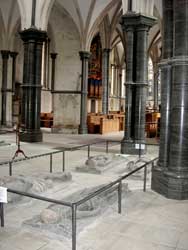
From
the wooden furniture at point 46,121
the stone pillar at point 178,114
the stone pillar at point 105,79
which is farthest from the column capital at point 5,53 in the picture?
the stone pillar at point 178,114

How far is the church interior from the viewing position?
440 cm

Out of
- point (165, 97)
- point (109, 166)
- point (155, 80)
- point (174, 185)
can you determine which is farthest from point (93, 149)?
point (155, 80)

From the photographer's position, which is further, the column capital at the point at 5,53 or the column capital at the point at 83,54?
the column capital at the point at 5,53

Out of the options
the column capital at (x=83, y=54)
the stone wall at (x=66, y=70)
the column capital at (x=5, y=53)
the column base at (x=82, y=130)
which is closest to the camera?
the column capital at (x=83, y=54)

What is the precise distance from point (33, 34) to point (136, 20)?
17.0ft

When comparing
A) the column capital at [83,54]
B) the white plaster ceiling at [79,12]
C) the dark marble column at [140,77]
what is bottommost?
the dark marble column at [140,77]

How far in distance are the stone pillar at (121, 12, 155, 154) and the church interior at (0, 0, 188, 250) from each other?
4cm

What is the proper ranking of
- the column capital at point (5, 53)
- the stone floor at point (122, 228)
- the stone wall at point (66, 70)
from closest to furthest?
the stone floor at point (122, 228), the stone wall at point (66, 70), the column capital at point (5, 53)

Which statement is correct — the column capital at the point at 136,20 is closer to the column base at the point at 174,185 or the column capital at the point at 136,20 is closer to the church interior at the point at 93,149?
the church interior at the point at 93,149

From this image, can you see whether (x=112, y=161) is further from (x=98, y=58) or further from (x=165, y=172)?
(x=98, y=58)

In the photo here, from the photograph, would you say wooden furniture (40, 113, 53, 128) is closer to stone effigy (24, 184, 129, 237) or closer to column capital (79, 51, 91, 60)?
column capital (79, 51, 91, 60)

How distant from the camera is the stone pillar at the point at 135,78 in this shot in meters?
11.9

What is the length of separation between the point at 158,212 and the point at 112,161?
4484 millimetres

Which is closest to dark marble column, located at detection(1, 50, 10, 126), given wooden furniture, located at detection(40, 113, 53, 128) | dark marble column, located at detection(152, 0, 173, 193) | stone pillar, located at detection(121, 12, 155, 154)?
wooden furniture, located at detection(40, 113, 53, 128)
